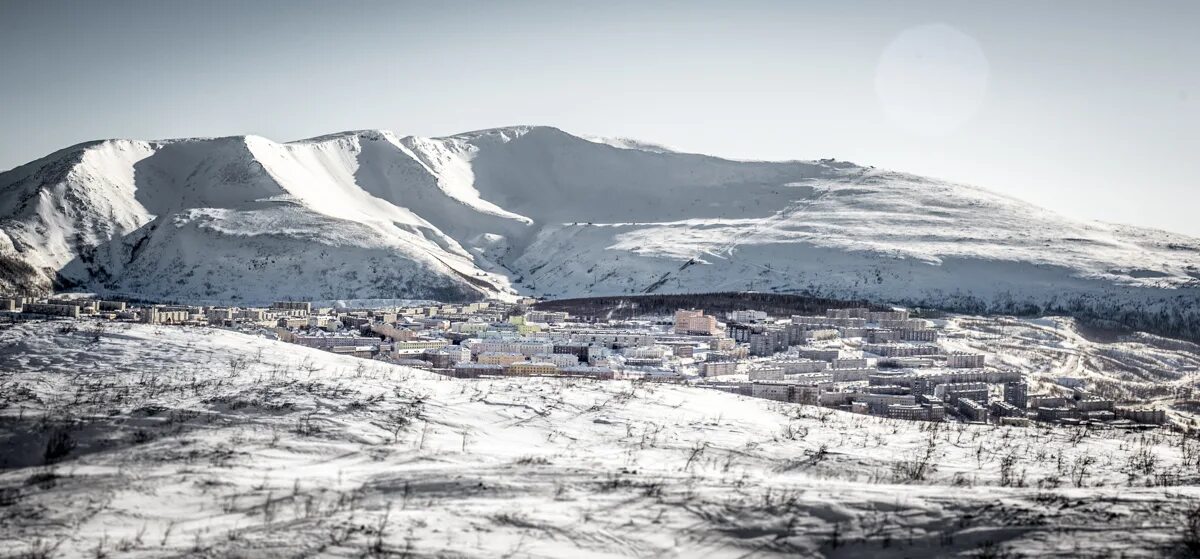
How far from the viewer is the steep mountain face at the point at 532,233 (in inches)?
4102

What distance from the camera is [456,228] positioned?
485 ft

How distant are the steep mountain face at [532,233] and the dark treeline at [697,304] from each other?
7.89m

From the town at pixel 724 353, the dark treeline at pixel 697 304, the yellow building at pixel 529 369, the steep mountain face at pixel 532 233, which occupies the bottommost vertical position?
the town at pixel 724 353

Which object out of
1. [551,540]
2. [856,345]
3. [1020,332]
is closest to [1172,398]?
[856,345]

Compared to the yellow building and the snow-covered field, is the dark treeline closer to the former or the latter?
the yellow building

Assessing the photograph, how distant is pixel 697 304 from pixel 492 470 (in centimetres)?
8565

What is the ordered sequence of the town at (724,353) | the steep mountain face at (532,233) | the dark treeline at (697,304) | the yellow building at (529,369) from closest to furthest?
the town at (724,353) → the yellow building at (529,369) → the dark treeline at (697,304) → the steep mountain face at (532,233)

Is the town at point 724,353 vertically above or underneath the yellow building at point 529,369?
underneath

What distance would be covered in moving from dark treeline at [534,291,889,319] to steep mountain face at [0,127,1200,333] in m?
7.89

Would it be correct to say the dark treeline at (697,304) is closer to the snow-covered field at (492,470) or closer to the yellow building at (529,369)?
the yellow building at (529,369)

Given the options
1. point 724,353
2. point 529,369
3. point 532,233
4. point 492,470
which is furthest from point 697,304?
point 492,470

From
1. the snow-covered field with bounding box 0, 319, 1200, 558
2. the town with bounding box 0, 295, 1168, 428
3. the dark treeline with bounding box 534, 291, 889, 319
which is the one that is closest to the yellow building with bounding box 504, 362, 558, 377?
the town with bounding box 0, 295, 1168, 428

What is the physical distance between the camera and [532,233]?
151500mm

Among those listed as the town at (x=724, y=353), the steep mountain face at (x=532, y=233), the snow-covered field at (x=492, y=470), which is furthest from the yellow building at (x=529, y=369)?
the steep mountain face at (x=532, y=233)
